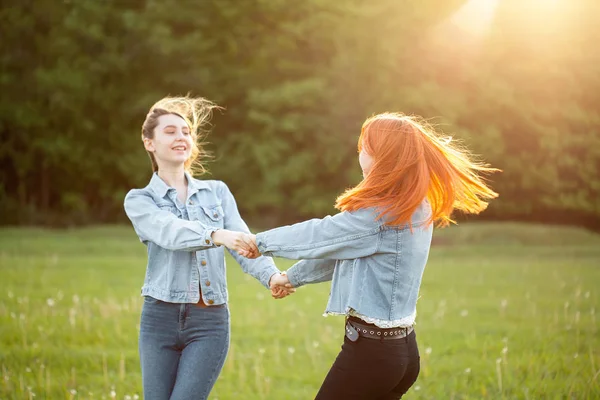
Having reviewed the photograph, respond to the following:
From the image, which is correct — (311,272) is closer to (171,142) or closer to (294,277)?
(294,277)

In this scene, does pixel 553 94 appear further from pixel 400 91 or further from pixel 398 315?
pixel 398 315

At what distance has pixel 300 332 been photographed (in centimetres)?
840

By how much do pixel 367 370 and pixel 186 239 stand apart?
1122 mm

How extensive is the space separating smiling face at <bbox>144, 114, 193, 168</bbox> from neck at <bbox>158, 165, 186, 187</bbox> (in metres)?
0.02

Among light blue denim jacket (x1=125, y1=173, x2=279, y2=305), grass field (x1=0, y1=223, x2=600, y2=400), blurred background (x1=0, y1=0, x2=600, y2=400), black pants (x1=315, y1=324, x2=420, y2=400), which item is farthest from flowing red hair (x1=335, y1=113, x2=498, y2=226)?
blurred background (x1=0, y1=0, x2=600, y2=400)

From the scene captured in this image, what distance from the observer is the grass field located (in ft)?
19.9

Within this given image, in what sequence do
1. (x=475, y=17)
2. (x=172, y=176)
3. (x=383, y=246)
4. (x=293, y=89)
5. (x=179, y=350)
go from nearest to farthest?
1. (x=383, y=246)
2. (x=179, y=350)
3. (x=172, y=176)
4. (x=293, y=89)
5. (x=475, y=17)

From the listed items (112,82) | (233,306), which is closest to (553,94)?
(112,82)

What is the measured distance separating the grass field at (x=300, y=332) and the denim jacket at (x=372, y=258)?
8.64ft

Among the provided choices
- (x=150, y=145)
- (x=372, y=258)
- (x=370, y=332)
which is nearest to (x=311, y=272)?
(x=372, y=258)

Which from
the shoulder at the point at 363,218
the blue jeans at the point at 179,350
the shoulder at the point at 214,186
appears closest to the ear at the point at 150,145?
the shoulder at the point at 214,186

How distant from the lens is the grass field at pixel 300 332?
607 cm

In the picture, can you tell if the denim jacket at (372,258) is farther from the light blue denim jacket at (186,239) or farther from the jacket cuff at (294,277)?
the light blue denim jacket at (186,239)

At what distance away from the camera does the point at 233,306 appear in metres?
10.2
